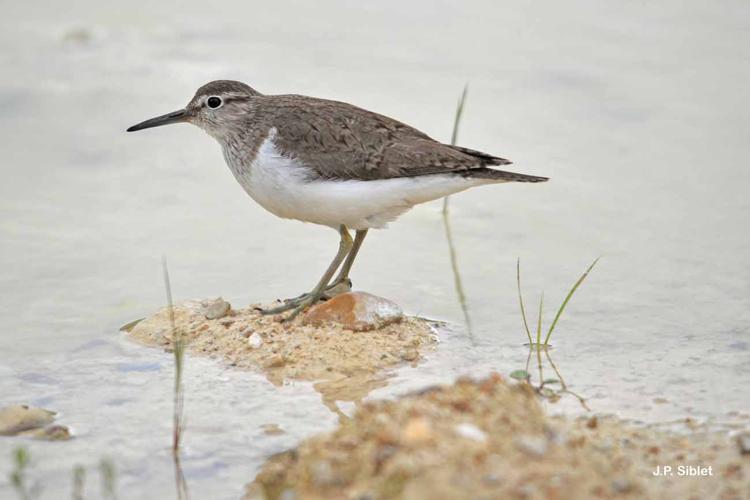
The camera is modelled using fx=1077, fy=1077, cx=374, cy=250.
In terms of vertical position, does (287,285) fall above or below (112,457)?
above

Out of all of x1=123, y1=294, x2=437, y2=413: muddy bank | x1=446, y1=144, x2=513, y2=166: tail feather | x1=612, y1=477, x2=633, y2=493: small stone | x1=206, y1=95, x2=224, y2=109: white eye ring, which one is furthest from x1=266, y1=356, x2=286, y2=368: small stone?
x1=612, y1=477, x2=633, y2=493: small stone

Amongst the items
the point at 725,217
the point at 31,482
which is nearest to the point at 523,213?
the point at 725,217

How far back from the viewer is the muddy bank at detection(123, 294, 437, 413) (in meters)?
6.72

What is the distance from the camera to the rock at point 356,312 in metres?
7.18

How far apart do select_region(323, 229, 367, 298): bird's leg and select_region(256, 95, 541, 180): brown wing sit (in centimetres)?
68

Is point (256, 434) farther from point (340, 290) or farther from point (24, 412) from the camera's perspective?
point (340, 290)

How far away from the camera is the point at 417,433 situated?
15.3ft

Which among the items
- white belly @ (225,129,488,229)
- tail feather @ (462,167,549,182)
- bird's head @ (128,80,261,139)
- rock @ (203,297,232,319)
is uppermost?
bird's head @ (128,80,261,139)

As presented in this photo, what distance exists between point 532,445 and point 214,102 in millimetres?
4452

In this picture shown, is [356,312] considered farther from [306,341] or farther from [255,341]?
[255,341]

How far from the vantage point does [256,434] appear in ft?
19.8

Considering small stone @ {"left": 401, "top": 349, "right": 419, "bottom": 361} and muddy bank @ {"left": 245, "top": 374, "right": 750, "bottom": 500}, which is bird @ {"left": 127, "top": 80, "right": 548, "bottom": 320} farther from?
muddy bank @ {"left": 245, "top": 374, "right": 750, "bottom": 500}

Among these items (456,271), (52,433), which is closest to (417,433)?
(52,433)

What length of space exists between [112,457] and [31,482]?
1.45 feet
